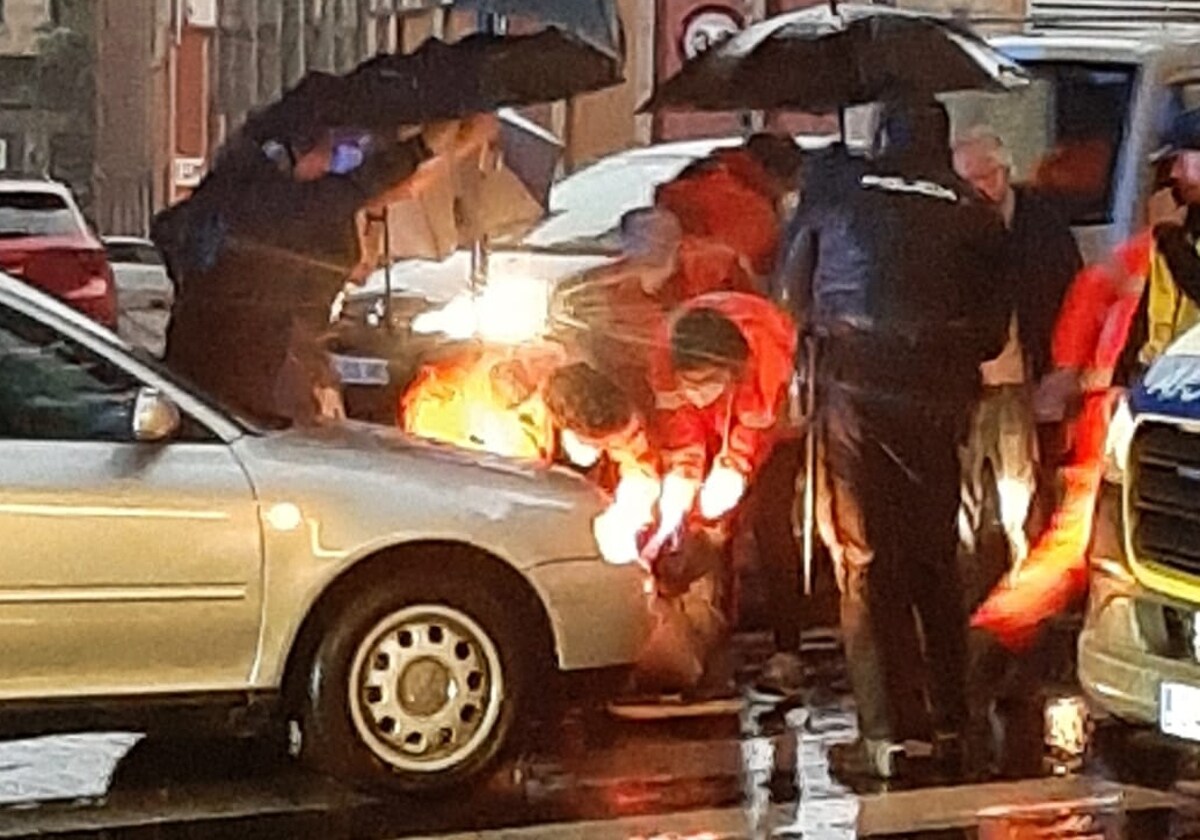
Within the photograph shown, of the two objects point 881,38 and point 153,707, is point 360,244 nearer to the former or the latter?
point 881,38

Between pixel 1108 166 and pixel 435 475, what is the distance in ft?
12.5

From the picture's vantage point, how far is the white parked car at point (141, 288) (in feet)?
36.3

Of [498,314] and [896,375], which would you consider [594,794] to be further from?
[498,314]

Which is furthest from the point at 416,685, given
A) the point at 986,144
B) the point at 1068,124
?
the point at 1068,124

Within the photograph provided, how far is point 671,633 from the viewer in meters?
10.6

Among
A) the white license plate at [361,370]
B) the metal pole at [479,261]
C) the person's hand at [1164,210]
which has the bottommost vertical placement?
the white license plate at [361,370]

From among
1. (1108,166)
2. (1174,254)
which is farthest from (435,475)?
(1108,166)

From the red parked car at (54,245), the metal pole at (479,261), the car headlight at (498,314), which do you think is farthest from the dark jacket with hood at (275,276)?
the metal pole at (479,261)

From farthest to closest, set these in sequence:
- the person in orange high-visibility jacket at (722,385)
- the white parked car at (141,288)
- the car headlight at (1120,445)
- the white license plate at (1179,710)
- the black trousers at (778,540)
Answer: the black trousers at (778,540) → the white parked car at (141,288) → the person in orange high-visibility jacket at (722,385) → the car headlight at (1120,445) → the white license plate at (1179,710)

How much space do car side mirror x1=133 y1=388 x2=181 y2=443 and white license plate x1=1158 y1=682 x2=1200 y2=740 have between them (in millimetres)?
2932

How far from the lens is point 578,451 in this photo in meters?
10.5

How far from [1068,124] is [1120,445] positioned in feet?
12.4

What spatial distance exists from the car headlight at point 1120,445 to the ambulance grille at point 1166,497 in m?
0.05

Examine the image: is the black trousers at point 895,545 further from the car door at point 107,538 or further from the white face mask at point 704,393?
the car door at point 107,538
